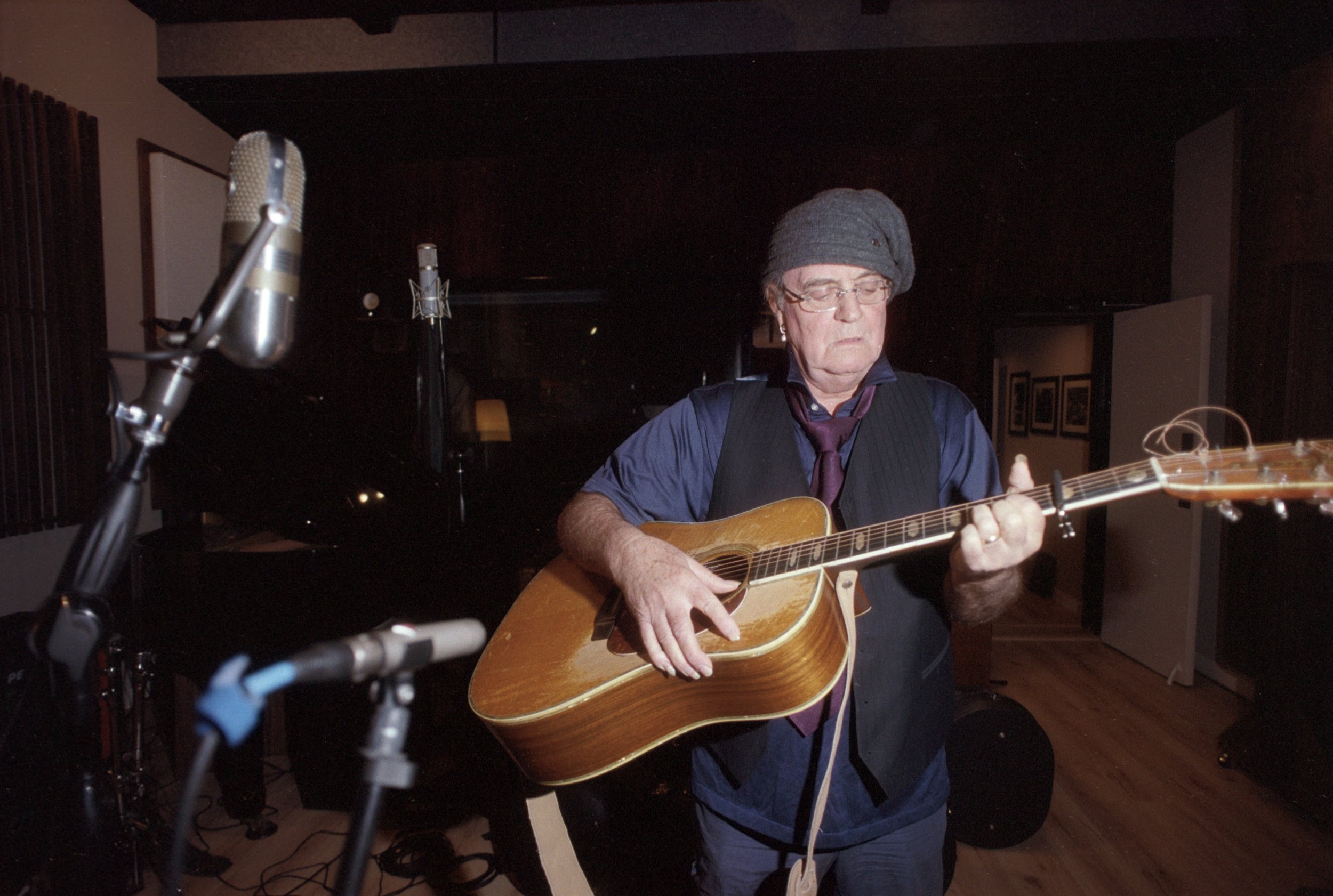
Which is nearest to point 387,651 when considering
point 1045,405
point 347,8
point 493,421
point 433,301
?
point 433,301

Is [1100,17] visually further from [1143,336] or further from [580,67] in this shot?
[580,67]

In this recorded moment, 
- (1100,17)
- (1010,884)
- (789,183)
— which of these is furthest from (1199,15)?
(1010,884)

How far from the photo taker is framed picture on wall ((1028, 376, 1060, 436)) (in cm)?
668

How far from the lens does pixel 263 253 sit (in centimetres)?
76

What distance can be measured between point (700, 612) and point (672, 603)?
0.47ft

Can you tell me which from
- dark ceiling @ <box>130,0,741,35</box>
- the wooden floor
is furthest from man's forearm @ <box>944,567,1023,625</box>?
dark ceiling @ <box>130,0,741,35</box>

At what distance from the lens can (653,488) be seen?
1628 mm

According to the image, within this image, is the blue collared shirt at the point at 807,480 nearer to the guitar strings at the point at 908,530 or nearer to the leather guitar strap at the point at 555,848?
the guitar strings at the point at 908,530

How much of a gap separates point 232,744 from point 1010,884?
3.13 metres

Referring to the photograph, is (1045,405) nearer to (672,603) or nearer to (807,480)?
(807,480)

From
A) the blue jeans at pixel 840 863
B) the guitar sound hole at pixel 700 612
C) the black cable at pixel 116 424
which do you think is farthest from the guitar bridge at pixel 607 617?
the black cable at pixel 116 424

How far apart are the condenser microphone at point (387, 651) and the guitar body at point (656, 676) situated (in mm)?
615

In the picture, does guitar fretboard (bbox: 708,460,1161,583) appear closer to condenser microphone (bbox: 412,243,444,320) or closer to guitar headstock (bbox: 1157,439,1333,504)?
guitar headstock (bbox: 1157,439,1333,504)

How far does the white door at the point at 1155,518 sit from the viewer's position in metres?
4.34
